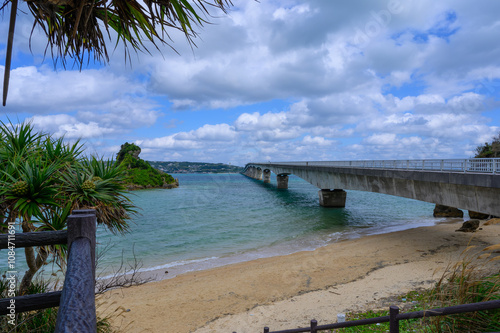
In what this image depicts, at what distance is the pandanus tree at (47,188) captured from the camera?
4.21 m

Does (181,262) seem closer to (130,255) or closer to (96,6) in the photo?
(130,255)

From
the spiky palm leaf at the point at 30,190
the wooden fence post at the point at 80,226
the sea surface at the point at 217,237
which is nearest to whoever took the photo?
the wooden fence post at the point at 80,226

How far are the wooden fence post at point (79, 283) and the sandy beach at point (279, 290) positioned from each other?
451 centimetres

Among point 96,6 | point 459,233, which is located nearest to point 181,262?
point 96,6

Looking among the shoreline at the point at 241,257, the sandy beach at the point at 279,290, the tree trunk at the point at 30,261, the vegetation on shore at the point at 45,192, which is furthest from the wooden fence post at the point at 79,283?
the shoreline at the point at 241,257

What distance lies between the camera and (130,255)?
1755 centimetres

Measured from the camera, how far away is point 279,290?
427 inches

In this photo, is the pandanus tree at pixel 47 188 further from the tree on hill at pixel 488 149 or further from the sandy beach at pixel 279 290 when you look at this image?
the tree on hill at pixel 488 149

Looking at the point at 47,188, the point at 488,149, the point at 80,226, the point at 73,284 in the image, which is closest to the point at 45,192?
the point at 47,188

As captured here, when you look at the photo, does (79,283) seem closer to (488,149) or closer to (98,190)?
(98,190)

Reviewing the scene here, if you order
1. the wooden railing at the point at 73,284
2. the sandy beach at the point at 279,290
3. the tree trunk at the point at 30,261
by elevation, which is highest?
the wooden railing at the point at 73,284

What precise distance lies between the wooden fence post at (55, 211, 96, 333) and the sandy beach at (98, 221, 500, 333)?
14.8 feet

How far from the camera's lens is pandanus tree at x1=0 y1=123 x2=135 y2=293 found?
4.21 metres

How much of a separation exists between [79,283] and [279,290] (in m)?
10.3
